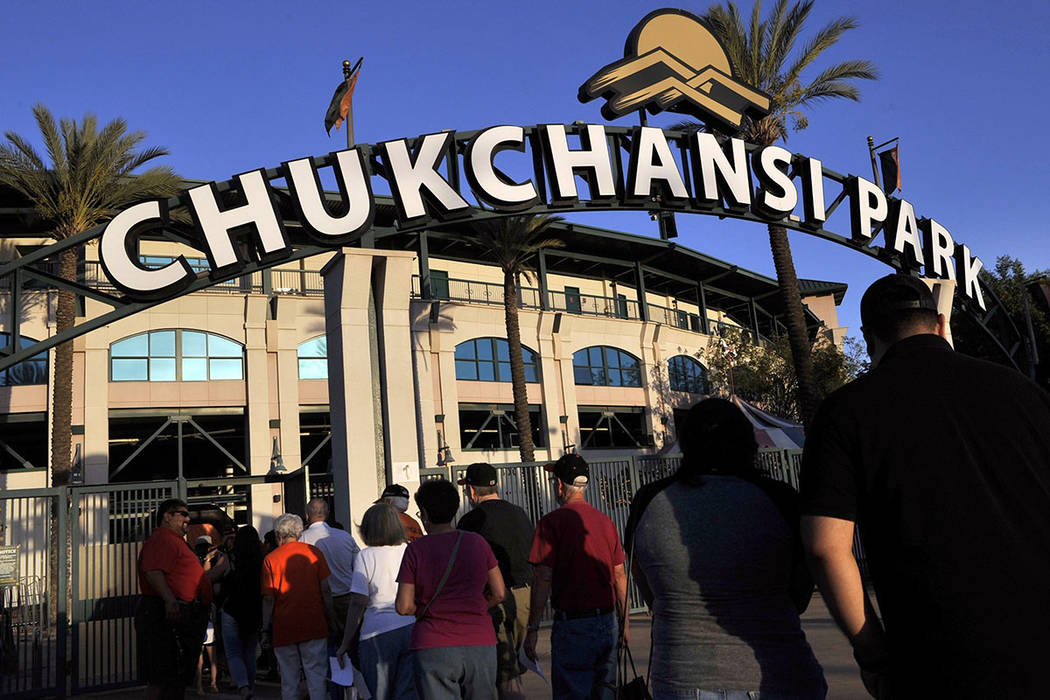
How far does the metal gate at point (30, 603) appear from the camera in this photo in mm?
9664

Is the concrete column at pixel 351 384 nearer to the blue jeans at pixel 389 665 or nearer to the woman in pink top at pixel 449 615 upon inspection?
the blue jeans at pixel 389 665

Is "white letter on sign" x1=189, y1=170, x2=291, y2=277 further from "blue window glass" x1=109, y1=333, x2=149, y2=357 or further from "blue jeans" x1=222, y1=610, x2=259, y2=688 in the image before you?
"blue window glass" x1=109, y1=333, x2=149, y2=357

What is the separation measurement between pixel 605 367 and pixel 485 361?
6273 millimetres

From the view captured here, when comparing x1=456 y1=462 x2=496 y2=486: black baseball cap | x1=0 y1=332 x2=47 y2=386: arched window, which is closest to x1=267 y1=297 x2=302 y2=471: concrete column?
x1=0 y1=332 x2=47 y2=386: arched window

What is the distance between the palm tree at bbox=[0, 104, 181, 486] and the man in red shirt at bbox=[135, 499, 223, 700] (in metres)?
18.7

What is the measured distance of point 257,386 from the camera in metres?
29.9

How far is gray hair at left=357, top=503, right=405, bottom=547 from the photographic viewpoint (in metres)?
5.61

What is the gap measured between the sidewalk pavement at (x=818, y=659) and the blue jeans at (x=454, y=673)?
3330 mm

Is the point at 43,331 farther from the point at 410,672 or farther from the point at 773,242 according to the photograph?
the point at 410,672

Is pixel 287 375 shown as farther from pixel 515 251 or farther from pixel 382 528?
pixel 382 528

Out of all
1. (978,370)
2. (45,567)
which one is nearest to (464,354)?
(45,567)

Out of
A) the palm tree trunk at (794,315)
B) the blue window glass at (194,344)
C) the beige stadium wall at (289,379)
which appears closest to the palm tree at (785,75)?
the palm tree trunk at (794,315)

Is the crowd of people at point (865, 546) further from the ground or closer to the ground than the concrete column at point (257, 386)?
closer to the ground

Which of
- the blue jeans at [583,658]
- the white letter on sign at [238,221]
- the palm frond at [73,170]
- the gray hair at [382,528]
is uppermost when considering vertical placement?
the palm frond at [73,170]
